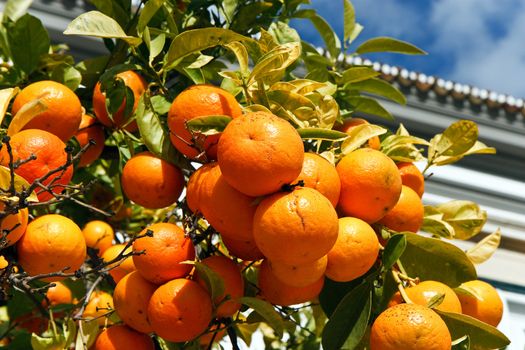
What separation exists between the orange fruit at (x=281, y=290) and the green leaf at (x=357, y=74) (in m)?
0.39

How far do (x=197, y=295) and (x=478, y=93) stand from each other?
3331 millimetres

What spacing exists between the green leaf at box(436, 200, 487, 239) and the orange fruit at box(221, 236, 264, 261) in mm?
363

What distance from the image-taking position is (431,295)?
0.76m

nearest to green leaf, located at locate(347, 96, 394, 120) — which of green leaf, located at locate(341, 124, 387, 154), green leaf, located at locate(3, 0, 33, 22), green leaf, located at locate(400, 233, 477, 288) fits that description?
green leaf, located at locate(341, 124, 387, 154)

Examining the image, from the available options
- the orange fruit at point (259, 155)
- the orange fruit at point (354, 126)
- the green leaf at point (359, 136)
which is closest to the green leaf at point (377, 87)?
the orange fruit at point (354, 126)

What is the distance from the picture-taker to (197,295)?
753mm

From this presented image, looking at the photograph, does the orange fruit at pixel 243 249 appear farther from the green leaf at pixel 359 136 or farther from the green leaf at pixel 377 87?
the green leaf at pixel 377 87

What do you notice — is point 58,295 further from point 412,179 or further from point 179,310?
point 412,179

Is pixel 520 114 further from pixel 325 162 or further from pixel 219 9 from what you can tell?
pixel 325 162

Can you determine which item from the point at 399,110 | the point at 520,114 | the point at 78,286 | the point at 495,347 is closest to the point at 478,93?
the point at 520,114

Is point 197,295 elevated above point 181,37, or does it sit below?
below

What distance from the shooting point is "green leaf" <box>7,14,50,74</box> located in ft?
3.20

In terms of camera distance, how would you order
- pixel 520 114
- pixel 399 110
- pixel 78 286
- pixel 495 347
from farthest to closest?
pixel 520 114
pixel 399 110
pixel 78 286
pixel 495 347

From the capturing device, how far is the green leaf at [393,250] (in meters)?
0.73
